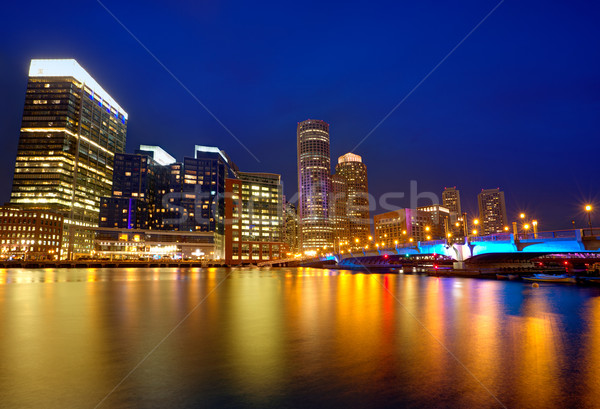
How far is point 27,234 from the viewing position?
172 m

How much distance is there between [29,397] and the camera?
6.84 m

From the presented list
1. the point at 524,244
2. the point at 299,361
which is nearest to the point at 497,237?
the point at 524,244

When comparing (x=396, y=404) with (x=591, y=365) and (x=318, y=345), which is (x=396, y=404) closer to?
(x=318, y=345)

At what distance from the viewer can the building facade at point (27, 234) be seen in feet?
546

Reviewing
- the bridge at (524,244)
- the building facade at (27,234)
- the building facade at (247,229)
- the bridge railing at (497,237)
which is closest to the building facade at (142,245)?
the building facade at (27,234)

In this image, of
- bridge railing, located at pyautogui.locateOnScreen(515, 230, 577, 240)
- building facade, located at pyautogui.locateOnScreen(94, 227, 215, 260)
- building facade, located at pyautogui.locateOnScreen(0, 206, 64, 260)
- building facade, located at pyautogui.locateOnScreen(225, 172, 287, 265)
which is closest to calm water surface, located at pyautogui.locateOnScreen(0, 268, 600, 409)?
bridge railing, located at pyautogui.locateOnScreen(515, 230, 577, 240)

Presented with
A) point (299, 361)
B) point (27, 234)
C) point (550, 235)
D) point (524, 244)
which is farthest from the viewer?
point (27, 234)

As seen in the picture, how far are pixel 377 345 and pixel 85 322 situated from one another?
13.1 meters

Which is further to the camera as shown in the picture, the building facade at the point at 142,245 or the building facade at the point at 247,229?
the building facade at the point at 142,245

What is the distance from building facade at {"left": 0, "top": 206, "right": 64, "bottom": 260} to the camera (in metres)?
166

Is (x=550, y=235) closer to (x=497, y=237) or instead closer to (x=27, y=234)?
(x=497, y=237)

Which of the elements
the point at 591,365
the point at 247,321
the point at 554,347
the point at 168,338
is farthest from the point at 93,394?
the point at 554,347

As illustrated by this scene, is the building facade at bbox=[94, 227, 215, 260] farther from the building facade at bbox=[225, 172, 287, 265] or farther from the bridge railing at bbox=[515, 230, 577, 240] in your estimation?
the bridge railing at bbox=[515, 230, 577, 240]

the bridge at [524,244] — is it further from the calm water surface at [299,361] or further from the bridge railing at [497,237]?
the calm water surface at [299,361]
